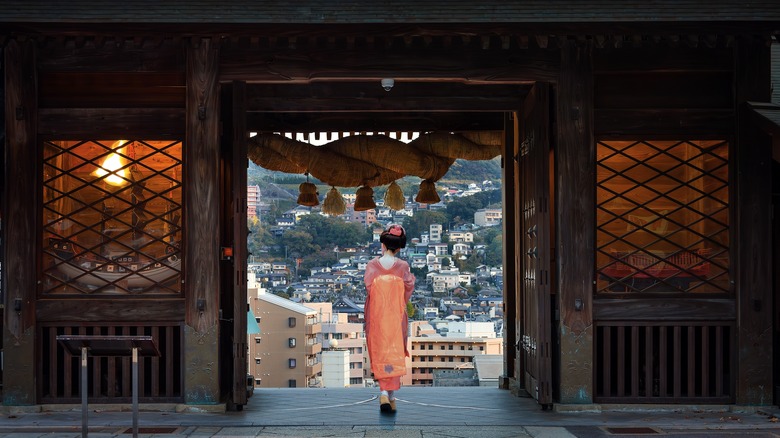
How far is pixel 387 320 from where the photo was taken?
941cm

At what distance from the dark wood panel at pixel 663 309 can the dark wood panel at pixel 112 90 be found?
4.16 m

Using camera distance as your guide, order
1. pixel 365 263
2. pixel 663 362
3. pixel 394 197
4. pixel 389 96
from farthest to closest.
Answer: pixel 365 263, pixel 394 197, pixel 389 96, pixel 663 362

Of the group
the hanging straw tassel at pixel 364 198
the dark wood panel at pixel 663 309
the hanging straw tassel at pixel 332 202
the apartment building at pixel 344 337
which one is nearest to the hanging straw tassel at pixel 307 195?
the hanging straw tassel at pixel 332 202

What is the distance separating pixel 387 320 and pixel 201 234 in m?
1.78

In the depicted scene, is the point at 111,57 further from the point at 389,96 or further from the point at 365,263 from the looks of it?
the point at 365,263

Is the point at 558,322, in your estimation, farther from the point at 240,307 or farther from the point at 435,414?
the point at 240,307

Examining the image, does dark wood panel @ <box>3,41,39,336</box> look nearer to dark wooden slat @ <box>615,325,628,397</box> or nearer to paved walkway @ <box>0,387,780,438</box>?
paved walkway @ <box>0,387,780,438</box>

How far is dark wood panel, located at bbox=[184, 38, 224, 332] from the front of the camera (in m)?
9.27

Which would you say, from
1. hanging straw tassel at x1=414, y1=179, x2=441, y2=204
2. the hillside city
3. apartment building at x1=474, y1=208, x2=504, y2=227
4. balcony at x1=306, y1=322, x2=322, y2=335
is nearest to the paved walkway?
hanging straw tassel at x1=414, y1=179, x2=441, y2=204

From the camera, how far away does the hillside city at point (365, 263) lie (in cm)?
2264

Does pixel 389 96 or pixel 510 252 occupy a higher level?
pixel 389 96

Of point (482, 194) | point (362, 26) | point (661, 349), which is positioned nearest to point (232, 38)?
Answer: point (362, 26)

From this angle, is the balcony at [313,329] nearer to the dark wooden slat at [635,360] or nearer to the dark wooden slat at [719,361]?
the dark wooden slat at [635,360]

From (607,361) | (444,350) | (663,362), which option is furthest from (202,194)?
(444,350)
